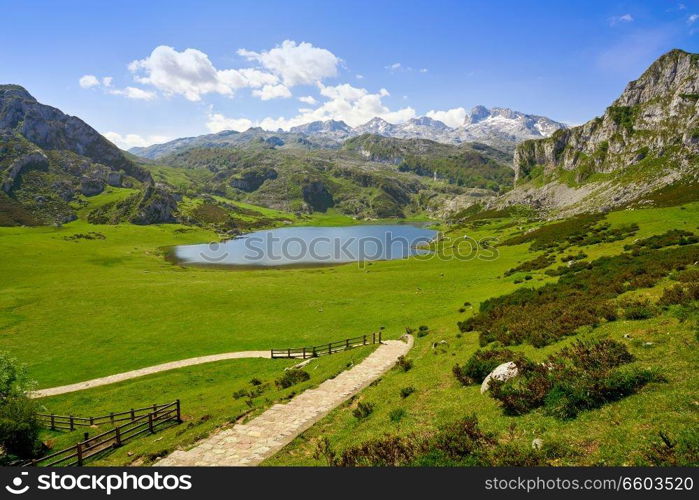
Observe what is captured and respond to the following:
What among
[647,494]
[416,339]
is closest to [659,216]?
[416,339]

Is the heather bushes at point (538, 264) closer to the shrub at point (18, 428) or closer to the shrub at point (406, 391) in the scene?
the shrub at point (406, 391)

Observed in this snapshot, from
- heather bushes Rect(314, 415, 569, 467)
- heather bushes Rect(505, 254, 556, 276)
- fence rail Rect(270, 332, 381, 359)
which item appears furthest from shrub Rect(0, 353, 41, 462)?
heather bushes Rect(505, 254, 556, 276)

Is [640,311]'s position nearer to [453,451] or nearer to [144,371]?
[453,451]

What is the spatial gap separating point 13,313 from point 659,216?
121 m

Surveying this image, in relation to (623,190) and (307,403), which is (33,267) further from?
(623,190)

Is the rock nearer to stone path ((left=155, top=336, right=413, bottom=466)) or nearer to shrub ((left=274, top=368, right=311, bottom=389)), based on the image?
stone path ((left=155, top=336, right=413, bottom=466))

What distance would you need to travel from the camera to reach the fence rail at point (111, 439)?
2108cm

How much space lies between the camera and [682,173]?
172875mm

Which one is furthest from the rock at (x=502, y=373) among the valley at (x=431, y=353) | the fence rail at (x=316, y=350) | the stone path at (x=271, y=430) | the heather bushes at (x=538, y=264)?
the heather bushes at (x=538, y=264)

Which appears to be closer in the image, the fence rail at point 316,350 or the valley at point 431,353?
the valley at point 431,353

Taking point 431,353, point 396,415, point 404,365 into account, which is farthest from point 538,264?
point 396,415

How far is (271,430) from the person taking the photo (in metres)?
19.7

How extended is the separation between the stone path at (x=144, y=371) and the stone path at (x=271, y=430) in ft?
63.8

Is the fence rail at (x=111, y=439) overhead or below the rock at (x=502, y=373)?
below
